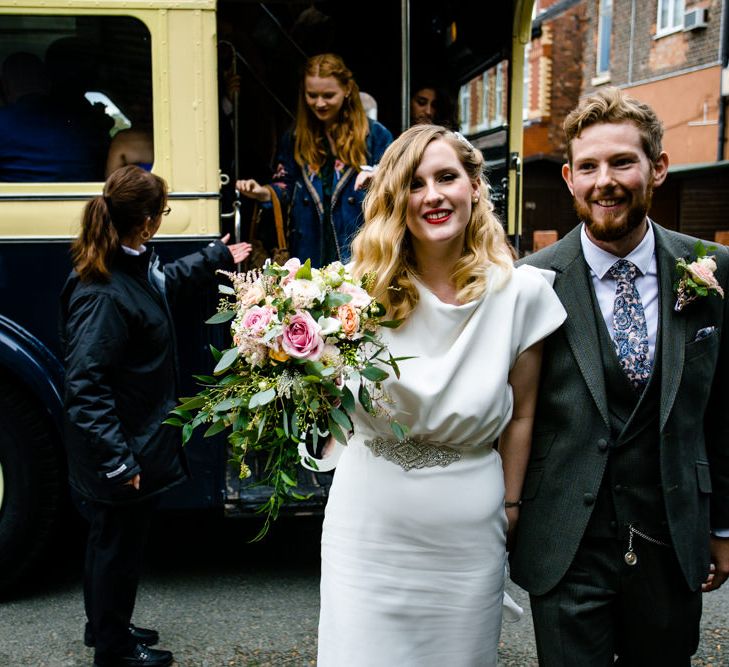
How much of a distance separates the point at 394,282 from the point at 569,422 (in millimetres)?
605

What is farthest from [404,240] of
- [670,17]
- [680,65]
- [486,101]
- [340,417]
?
[670,17]

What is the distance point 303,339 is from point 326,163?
9.65 feet

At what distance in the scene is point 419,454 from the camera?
2453 mm

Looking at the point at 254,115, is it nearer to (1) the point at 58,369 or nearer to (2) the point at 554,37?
(1) the point at 58,369

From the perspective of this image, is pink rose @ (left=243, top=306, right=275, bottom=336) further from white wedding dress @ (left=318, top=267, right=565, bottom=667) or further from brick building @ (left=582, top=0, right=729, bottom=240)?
brick building @ (left=582, top=0, right=729, bottom=240)

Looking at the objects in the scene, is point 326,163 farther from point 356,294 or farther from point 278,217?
point 356,294

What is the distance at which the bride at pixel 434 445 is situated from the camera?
2393 mm

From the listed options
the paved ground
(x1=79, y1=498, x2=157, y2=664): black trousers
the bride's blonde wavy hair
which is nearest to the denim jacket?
the paved ground

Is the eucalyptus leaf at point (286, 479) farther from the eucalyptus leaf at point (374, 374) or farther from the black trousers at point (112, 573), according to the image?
the black trousers at point (112, 573)

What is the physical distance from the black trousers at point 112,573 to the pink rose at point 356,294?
65.3 inches

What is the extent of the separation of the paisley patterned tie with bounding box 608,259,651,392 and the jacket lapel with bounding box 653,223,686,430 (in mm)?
55

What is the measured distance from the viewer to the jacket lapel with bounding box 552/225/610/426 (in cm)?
236

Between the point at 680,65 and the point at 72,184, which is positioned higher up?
the point at 680,65

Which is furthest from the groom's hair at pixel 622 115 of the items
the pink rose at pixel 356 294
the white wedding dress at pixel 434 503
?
the pink rose at pixel 356 294
